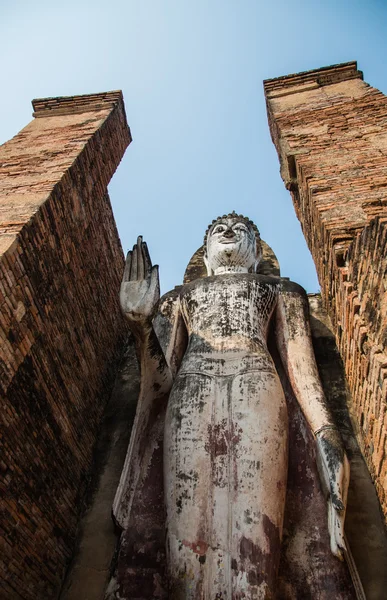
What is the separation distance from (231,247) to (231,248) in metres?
0.01

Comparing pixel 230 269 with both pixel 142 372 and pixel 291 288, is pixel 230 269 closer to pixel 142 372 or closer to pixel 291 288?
pixel 291 288

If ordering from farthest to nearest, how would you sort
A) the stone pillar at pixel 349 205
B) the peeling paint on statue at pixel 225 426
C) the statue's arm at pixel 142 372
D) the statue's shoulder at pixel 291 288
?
the statue's shoulder at pixel 291 288
the statue's arm at pixel 142 372
the stone pillar at pixel 349 205
the peeling paint on statue at pixel 225 426

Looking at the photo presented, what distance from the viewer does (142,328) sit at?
3.22 meters

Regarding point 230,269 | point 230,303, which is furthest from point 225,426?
point 230,269

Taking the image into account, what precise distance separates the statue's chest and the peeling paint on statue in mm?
10

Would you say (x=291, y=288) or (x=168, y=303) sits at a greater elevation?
(x=291, y=288)

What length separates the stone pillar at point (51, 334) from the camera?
3.10 meters

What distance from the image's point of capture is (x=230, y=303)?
3.95 metres

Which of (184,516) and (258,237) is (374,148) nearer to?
(258,237)

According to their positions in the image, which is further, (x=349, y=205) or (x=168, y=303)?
(x=168, y=303)

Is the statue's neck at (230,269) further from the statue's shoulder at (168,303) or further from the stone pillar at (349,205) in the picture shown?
the stone pillar at (349,205)

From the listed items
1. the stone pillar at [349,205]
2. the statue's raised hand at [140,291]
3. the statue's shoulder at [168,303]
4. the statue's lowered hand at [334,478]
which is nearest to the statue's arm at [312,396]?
the statue's lowered hand at [334,478]

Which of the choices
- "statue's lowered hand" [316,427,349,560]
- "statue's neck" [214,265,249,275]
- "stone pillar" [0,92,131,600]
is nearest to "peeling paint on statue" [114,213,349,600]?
"statue's lowered hand" [316,427,349,560]

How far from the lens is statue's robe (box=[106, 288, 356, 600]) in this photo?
8.67 feet
